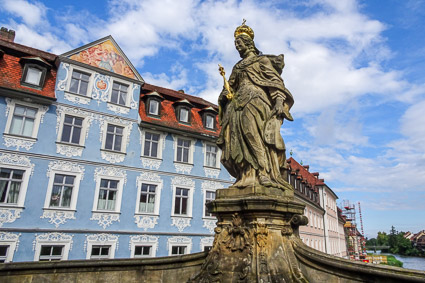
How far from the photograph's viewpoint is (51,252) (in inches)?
508

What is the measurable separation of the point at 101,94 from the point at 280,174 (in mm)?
13421

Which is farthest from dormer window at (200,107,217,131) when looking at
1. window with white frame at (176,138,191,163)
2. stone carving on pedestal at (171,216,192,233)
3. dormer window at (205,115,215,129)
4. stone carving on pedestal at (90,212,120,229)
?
stone carving on pedestal at (90,212,120,229)

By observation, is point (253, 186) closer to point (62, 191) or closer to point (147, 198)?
point (62, 191)

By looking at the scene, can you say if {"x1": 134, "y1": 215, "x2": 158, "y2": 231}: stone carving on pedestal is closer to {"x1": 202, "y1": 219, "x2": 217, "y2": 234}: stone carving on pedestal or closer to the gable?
{"x1": 202, "y1": 219, "x2": 217, "y2": 234}: stone carving on pedestal

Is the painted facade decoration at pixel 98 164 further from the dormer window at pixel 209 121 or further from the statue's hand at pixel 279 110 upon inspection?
the statue's hand at pixel 279 110

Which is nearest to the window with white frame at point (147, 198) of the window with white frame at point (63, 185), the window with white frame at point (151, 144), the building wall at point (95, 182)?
the building wall at point (95, 182)

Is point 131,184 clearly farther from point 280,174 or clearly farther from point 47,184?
point 280,174

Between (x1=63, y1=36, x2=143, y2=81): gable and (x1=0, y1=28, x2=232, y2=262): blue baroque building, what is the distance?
0.18 ft

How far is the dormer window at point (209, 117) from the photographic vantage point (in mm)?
19078

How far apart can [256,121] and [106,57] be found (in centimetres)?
1429

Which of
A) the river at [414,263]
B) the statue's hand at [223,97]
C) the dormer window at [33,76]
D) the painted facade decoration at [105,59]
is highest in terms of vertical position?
the painted facade decoration at [105,59]

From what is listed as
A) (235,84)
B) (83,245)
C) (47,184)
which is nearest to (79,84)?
(47,184)

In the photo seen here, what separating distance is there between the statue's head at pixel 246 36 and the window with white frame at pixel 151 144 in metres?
12.2

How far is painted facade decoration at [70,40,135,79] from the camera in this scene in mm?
15680
